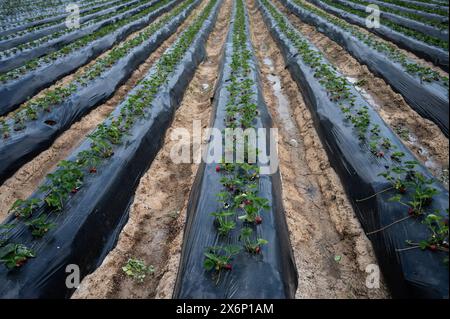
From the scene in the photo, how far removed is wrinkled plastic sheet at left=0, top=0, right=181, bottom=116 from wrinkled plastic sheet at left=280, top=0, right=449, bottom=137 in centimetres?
895

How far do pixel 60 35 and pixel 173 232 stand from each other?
11.4 metres

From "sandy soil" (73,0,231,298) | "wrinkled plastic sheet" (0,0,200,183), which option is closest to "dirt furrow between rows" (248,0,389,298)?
"sandy soil" (73,0,231,298)

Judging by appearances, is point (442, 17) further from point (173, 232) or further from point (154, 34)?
point (173, 232)

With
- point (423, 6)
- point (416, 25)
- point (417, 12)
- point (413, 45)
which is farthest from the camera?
point (423, 6)

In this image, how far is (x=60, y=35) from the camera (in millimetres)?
11352

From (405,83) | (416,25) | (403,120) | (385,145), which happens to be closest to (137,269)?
(385,145)

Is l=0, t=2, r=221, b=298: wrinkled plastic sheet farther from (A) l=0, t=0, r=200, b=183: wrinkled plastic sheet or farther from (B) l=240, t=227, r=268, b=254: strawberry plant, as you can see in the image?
(B) l=240, t=227, r=268, b=254: strawberry plant

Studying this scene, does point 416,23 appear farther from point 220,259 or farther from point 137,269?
point 137,269

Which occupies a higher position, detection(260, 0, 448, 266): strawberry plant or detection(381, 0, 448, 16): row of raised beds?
detection(381, 0, 448, 16): row of raised beds

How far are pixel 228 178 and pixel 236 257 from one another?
1.25 meters

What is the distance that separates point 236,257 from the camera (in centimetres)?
285

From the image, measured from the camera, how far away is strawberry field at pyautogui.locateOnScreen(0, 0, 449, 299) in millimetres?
2926

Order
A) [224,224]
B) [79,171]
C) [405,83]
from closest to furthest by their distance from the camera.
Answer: [224,224]
[79,171]
[405,83]

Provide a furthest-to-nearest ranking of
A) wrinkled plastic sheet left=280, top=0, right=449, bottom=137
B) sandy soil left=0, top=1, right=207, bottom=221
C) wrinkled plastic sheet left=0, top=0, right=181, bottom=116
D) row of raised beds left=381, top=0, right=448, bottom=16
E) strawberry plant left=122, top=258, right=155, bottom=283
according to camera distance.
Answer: row of raised beds left=381, top=0, right=448, bottom=16 < wrinkled plastic sheet left=0, top=0, right=181, bottom=116 < wrinkled plastic sheet left=280, top=0, right=449, bottom=137 < sandy soil left=0, top=1, right=207, bottom=221 < strawberry plant left=122, top=258, right=155, bottom=283
